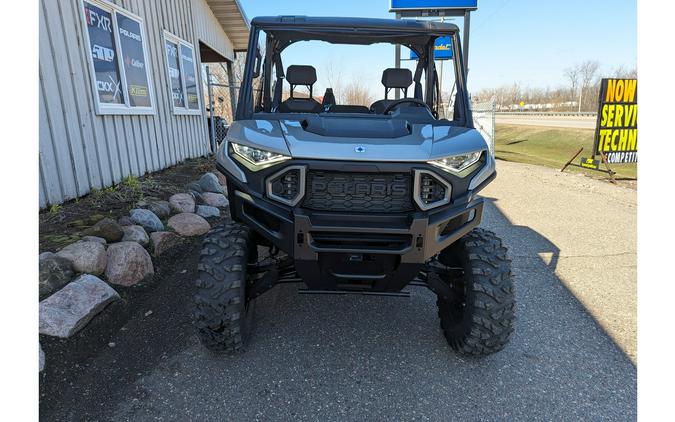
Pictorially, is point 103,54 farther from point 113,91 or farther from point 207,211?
point 207,211

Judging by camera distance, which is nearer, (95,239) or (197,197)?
(95,239)

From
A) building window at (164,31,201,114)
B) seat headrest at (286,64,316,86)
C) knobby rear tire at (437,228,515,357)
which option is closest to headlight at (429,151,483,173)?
knobby rear tire at (437,228,515,357)

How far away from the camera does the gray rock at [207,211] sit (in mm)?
5481

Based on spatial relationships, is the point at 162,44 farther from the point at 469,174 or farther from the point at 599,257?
the point at 599,257

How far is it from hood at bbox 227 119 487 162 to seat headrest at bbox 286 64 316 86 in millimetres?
1263

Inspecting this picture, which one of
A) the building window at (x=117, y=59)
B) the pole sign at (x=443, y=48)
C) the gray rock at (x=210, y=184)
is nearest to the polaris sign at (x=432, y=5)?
the building window at (x=117, y=59)

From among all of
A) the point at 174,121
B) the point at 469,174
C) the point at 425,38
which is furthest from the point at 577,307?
the point at 174,121

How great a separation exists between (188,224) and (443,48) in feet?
11.3

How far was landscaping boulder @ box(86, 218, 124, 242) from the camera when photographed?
374 cm

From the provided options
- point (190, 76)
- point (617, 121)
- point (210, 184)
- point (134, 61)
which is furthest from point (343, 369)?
point (617, 121)

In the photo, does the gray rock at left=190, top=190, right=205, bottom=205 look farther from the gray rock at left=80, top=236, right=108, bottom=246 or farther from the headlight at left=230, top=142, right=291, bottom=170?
the headlight at left=230, top=142, right=291, bottom=170

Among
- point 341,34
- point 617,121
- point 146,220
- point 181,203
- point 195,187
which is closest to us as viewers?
point 341,34

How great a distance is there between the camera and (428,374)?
251cm

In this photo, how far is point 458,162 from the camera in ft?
7.53
